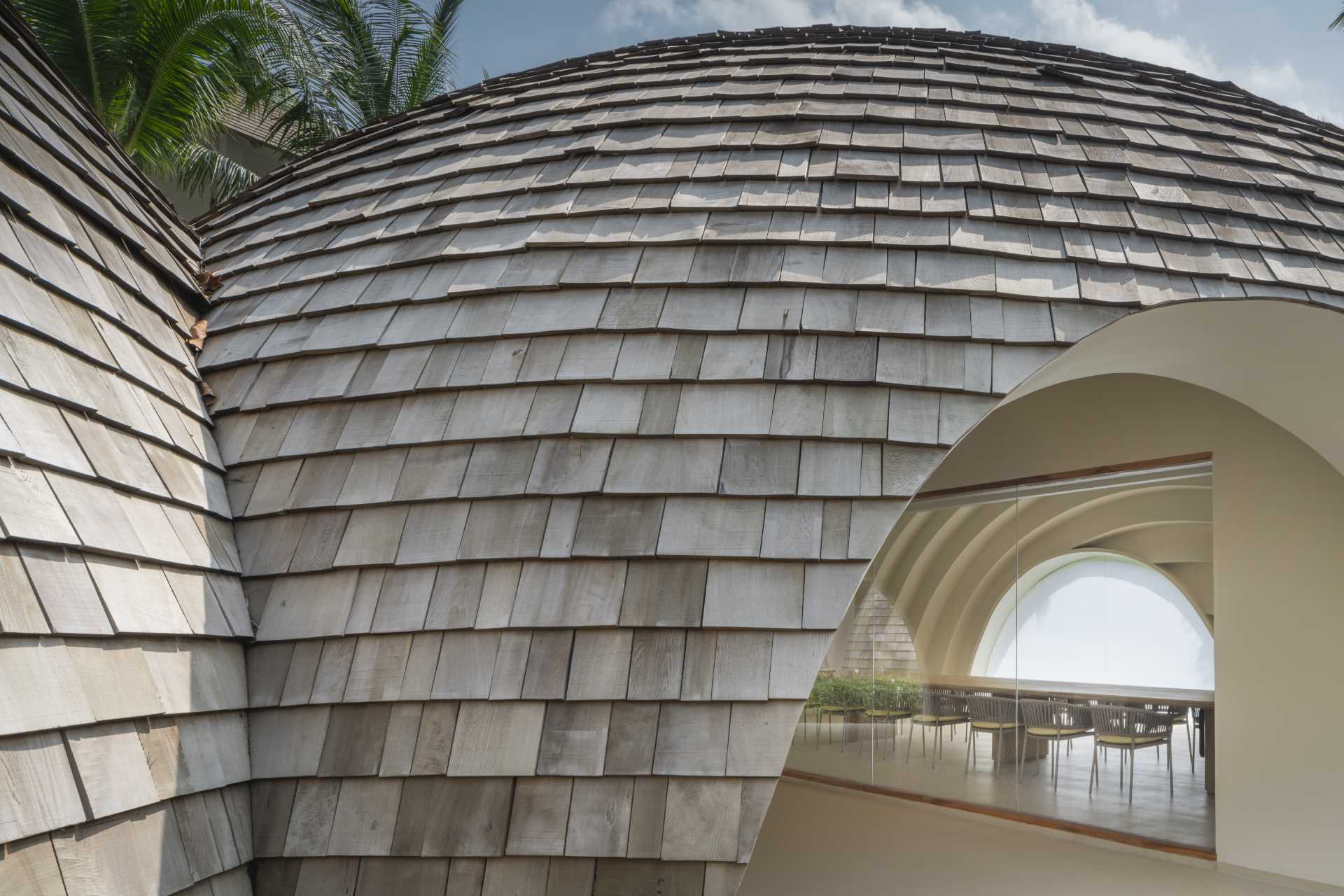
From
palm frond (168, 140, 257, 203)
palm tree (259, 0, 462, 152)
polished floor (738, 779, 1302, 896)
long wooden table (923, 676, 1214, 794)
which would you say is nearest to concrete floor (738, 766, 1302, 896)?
polished floor (738, 779, 1302, 896)

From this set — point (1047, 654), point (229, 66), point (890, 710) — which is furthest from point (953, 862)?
point (229, 66)

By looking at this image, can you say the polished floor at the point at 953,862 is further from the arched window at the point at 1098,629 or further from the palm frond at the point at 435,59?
the palm frond at the point at 435,59

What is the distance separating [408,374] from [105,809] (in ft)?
4.56

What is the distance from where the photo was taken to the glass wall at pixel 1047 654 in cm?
463

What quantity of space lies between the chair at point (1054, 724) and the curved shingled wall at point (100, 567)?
456 cm

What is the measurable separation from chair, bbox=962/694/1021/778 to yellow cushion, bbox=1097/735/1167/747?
57 centimetres

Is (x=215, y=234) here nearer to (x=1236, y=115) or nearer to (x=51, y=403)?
(x=51, y=403)

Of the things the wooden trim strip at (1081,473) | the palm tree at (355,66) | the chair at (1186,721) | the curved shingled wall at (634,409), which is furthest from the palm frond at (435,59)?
the chair at (1186,721)

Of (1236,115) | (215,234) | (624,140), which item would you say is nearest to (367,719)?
(624,140)

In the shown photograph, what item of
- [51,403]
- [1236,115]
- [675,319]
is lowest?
[51,403]

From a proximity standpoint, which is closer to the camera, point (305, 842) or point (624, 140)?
point (305, 842)

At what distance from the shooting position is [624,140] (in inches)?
124

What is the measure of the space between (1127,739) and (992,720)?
887 mm

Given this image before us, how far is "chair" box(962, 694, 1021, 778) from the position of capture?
213 inches
